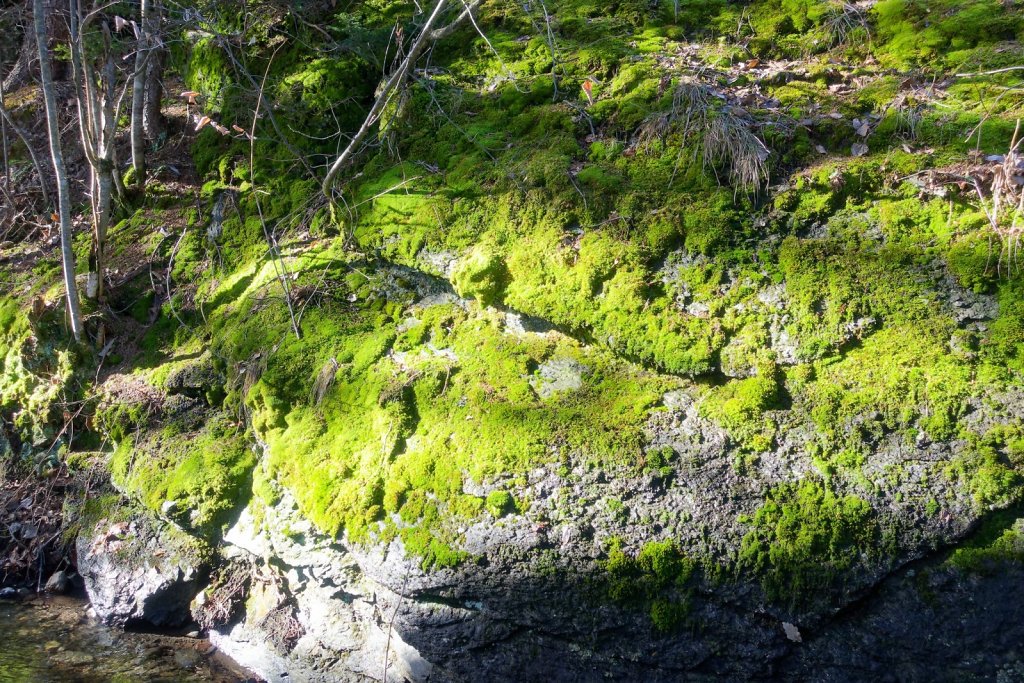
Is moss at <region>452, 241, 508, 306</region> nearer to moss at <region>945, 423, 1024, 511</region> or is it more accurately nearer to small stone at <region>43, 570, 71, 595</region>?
moss at <region>945, 423, 1024, 511</region>

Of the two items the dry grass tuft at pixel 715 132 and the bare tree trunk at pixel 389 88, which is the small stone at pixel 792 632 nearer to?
the dry grass tuft at pixel 715 132

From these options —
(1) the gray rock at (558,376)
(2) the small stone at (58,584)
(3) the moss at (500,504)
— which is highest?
(1) the gray rock at (558,376)

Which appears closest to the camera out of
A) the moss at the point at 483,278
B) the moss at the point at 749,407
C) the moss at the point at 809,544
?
the moss at the point at 809,544

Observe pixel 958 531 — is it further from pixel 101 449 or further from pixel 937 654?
pixel 101 449

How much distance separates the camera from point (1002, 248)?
11.0 feet

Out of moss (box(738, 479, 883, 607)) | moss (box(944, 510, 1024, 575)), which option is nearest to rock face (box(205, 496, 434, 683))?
moss (box(738, 479, 883, 607))

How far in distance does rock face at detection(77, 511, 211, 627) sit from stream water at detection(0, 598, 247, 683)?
126 millimetres

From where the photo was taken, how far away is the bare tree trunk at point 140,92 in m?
5.25

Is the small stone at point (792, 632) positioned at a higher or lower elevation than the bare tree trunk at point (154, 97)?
lower

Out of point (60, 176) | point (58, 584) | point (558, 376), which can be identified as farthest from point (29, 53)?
point (558, 376)

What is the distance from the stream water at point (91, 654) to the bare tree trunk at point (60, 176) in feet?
7.04

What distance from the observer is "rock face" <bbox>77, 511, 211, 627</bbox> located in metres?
4.21

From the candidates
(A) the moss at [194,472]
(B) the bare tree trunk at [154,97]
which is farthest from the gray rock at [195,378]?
(B) the bare tree trunk at [154,97]

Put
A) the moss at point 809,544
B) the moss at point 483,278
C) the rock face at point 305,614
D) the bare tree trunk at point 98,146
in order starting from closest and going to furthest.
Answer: the moss at point 809,544
the rock face at point 305,614
the moss at point 483,278
the bare tree trunk at point 98,146
